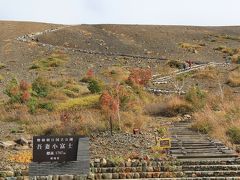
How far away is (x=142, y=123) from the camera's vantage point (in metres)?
21.0

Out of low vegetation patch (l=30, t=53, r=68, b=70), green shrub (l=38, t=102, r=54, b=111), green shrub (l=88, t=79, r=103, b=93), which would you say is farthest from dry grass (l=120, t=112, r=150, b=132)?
low vegetation patch (l=30, t=53, r=68, b=70)

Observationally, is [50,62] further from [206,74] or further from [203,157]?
[203,157]

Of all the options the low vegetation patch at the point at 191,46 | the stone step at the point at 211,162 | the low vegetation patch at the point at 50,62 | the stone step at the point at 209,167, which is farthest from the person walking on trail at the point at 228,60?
the stone step at the point at 209,167

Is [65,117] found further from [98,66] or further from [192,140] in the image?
[98,66]

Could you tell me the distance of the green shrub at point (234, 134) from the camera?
18.3 meters

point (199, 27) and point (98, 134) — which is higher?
point (199, 27)

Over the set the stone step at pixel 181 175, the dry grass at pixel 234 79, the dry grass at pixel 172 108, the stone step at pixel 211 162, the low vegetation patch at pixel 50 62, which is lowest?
the stone step at pixel 181 175

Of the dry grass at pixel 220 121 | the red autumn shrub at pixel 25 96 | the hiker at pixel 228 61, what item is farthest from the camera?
the hiker at pixel 228 61

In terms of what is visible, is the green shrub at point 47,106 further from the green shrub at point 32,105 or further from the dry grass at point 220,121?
the dry grass at point 220,121

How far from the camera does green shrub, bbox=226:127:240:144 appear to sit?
18.3m

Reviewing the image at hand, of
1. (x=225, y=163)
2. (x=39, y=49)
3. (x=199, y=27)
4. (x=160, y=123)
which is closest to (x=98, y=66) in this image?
(x=39, y=49)

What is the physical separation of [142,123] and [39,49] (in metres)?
32.9

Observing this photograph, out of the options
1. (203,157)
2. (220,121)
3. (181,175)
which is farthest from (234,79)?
(181,175)

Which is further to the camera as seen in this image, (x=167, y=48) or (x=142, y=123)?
(x=167, y=48)
